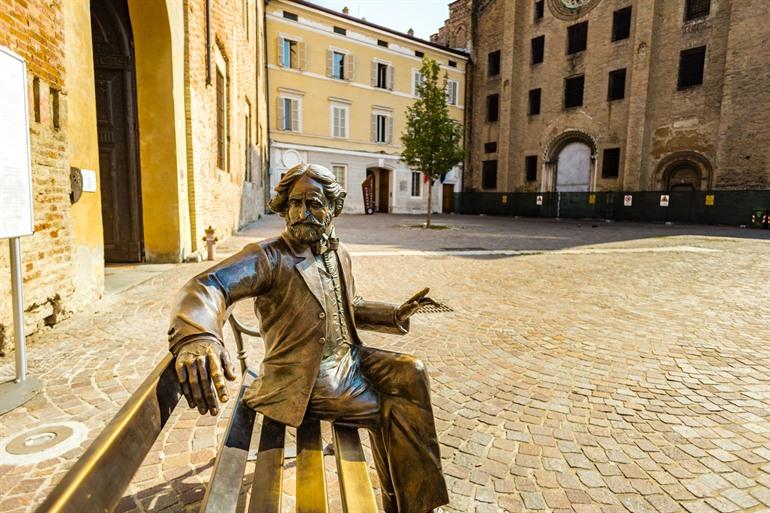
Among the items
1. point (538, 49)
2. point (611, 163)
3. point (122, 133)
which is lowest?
point (122, 133)

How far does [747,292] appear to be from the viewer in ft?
21.6

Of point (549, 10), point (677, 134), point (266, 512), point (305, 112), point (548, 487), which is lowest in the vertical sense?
point (548, 487)

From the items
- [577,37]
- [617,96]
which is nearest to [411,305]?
[617,96]

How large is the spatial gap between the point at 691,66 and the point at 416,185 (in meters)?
17.6

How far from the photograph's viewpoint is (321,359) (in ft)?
5.52

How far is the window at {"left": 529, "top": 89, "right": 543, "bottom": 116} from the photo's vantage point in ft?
94.8

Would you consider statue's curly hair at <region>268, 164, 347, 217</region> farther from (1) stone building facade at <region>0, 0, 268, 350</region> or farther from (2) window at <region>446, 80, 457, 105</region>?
(2) window at <region>446, 80, 457, 105</region>

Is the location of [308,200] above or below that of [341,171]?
below

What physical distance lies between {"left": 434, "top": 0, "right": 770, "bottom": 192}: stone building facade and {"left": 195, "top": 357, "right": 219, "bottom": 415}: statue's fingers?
2683 cm

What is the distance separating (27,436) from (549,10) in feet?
110

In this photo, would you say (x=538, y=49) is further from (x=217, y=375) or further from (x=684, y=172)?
(x=217, y=375)

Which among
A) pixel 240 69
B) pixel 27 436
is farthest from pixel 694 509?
pixel 240 69

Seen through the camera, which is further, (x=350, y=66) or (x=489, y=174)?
(x=489, y=174)

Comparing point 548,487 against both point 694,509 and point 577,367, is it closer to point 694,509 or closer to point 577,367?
point 694,509
